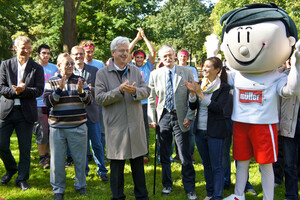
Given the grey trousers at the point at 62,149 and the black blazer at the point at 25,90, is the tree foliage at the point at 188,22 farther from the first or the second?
the grey trousers at the point at 62,149

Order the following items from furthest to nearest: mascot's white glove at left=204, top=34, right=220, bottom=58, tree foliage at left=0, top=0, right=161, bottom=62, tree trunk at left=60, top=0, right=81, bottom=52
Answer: tree foliage at left=0, top=0, right=161, bottom=62, tree trunk at left=60, top=0, right=81, bottom=52, mascot's white glove at left=204, top=34, right=220, bottom=58

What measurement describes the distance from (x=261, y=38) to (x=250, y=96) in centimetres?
75

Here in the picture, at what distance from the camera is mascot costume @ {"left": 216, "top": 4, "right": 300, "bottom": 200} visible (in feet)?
11.0

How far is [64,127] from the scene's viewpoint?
4.01 meters

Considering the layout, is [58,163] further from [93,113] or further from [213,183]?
[213,183]

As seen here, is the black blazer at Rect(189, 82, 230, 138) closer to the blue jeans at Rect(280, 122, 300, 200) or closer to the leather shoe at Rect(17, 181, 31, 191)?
the blue jeans at Rect(280, 122, 300, 200)

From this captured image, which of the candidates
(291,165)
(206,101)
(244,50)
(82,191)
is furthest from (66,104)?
(291,165)

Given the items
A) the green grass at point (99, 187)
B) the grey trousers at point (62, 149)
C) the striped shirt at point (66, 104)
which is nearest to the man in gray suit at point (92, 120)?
the green grass at point (99, 187)

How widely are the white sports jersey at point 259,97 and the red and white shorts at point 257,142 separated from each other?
106mm

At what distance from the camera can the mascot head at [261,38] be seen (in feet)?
10.9

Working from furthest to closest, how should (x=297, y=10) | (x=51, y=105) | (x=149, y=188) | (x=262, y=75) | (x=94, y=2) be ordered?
(x=94, y=2)
(x=297, y=10)
(x=149, y=188)
(x=51, y=105)
(x=262, y=75)

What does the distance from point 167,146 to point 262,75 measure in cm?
176

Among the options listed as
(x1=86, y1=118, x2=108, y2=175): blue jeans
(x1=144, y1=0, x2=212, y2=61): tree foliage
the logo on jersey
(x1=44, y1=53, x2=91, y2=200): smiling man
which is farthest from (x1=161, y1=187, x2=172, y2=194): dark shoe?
(x1=144, y1=0, x2=212, y2=61): tree foliage

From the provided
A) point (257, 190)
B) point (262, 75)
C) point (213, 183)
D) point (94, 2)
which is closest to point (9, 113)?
point (213, 183)
